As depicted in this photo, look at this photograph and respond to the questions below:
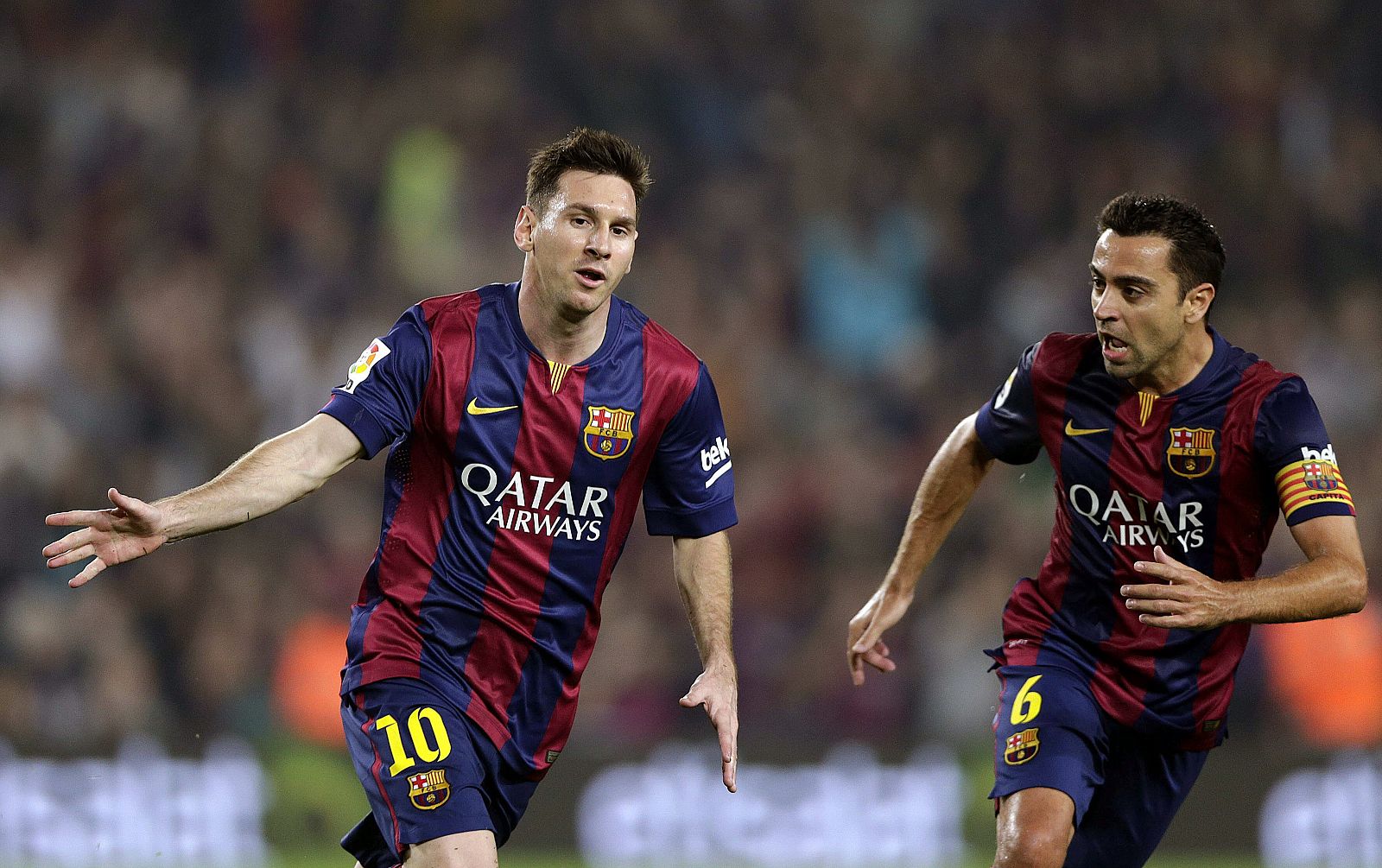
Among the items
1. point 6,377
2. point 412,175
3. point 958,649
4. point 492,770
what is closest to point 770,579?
point 958,649

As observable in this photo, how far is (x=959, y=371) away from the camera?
11195mm

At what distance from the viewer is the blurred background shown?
895 cm

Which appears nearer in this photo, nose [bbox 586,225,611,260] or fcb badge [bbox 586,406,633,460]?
nose [bbox 586,225,611,260]

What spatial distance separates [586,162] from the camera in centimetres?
512

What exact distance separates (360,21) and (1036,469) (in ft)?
19.4

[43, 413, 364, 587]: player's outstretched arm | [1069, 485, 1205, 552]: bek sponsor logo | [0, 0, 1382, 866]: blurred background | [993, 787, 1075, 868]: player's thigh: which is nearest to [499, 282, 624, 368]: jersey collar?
[43, 413, 364, 587]: player's outstretched arm

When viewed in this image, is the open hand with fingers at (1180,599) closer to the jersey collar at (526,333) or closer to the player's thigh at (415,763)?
the jersey collar at (526,333)

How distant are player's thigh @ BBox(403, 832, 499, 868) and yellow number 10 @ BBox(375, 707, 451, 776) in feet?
0.71

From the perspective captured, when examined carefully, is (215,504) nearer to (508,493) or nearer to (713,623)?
(508,493)

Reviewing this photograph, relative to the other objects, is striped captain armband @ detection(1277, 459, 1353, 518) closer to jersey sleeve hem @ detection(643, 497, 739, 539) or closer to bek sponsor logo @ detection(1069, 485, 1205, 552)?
bek sponsor logo @ detection(1069, 485, 1205, 552)

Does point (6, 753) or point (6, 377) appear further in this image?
point (6, 377)

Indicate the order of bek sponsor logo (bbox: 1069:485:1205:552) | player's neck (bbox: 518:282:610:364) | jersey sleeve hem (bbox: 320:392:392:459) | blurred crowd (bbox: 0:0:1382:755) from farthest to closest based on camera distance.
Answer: blurred crowd (bbox: 0:0:1382:755)
bek sponsor logo (bbox: 1069:485:1205:552)
player's neck (bbox: 518:282:610:364)
jersey sleeve hem (bbox: 320:392:392:459)

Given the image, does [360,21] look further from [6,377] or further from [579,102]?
[6,377]

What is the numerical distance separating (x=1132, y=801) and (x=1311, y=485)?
3.84ft
